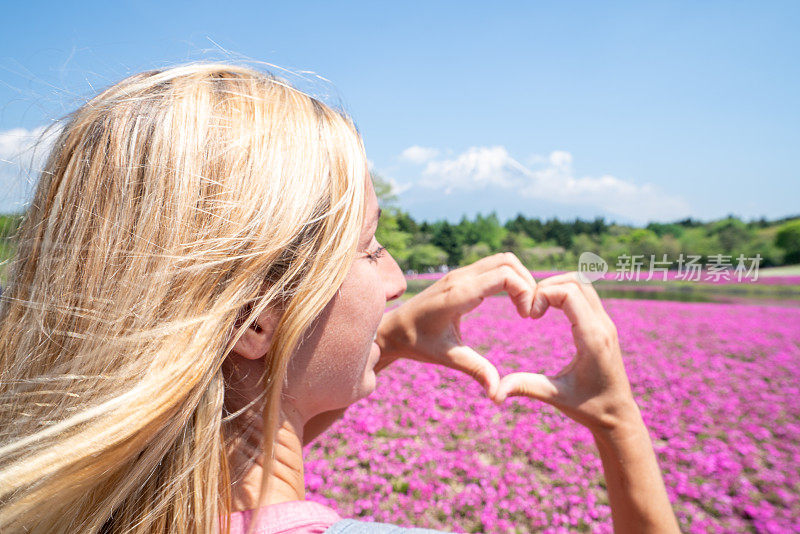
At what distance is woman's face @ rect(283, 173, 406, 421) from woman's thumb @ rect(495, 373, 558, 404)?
43cm

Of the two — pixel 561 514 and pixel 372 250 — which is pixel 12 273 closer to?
pixel 372 250

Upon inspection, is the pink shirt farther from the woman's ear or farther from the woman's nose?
the woman's nose

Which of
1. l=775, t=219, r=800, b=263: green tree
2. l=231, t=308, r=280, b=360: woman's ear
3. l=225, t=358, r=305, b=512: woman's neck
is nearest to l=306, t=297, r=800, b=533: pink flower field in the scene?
l=225, t=358, r=305, b=512: woman's neck

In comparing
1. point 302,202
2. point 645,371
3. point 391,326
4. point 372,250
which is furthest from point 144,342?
point 645,371

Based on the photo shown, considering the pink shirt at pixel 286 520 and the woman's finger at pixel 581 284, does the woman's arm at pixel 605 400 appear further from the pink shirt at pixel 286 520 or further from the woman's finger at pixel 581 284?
the pink shirt at pixel 286 520

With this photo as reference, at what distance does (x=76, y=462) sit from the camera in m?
0.74

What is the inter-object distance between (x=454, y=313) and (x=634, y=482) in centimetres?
63

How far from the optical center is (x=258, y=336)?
92 cm

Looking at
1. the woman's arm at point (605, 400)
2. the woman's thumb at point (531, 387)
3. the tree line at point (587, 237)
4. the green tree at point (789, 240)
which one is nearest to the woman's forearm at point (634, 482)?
the woman's arm at point (605, 400)

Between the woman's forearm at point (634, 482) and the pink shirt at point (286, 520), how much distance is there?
0.76 metres

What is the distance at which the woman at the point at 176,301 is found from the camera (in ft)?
2.56

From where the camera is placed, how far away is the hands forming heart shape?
122 cm

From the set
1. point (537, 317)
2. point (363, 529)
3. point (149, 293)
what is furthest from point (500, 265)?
point (149, 293)

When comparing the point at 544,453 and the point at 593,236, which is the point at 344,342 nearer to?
the point at 544,453
